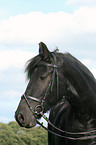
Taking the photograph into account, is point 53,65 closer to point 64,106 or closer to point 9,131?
point 64,106

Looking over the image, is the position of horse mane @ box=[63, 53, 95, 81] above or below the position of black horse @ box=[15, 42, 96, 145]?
above

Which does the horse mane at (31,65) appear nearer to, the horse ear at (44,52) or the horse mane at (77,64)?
the horse ear at (44,52)

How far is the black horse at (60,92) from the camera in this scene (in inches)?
173

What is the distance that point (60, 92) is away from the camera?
14.7ft

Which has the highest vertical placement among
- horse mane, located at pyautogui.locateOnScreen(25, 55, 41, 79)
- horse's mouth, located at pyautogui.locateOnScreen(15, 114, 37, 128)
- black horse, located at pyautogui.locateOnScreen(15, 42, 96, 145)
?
horse mane, located at pyautogui.locateOnScreen(25, 55, 41, 79)

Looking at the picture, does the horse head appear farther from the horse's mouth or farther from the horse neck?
the horse neck

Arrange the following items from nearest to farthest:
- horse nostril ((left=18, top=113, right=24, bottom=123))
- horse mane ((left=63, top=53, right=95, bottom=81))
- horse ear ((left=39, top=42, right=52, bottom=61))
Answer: horse nostril ((left=18, top=113, right=24, bottom=123)) < horse ear ((left=39, top=42, right=52, bottom=61)) < horse mane ((left=63, top=53, right=95, bottom=81))

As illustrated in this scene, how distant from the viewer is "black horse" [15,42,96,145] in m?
4.39

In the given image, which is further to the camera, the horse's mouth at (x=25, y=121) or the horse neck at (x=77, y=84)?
the horse neck at (x=77, y=84)

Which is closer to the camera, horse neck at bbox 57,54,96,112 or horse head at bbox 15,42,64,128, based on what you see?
horse head at bbox 15,42,64,128

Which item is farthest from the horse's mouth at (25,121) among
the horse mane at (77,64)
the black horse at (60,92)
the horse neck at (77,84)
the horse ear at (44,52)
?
the horse mane at (77,64)

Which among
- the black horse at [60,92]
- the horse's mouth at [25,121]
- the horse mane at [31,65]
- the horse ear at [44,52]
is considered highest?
the horse ear at [44,52]

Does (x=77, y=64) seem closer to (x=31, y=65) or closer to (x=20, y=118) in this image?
(x=31, y=65)

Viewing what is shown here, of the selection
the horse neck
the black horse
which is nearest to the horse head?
the black horse
